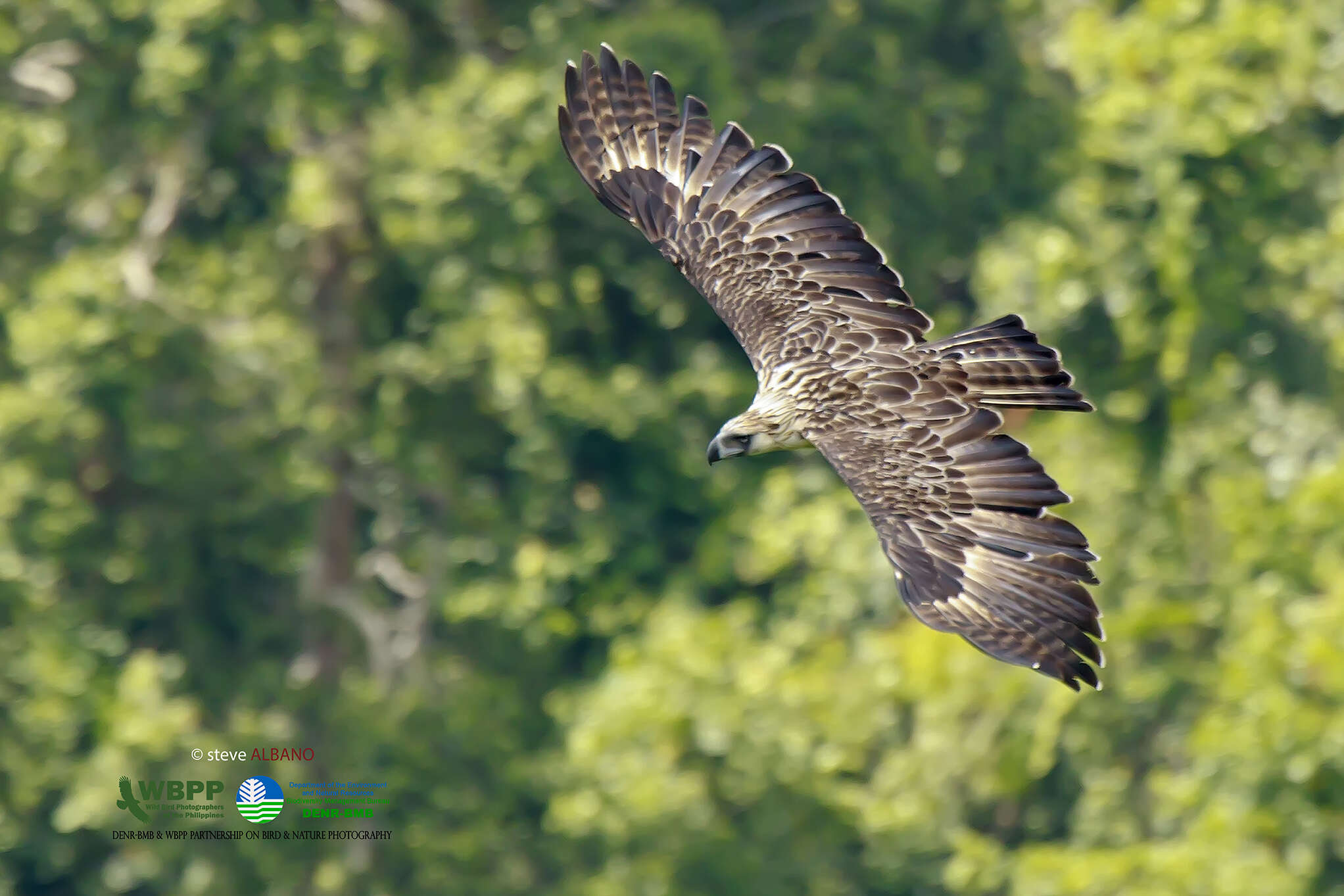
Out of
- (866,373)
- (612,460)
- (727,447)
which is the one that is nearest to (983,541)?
(866,373)

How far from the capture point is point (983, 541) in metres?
10.9

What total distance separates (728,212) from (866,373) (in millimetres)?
1626

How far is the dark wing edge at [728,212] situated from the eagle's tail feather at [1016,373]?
0.62 m

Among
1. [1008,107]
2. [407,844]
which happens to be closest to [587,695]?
[407,844]

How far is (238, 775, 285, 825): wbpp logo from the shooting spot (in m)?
20.4

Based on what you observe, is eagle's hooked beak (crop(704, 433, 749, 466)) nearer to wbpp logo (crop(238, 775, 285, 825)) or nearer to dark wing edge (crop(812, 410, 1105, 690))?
dark wing edge (crop(812, 410, 1105, 690))

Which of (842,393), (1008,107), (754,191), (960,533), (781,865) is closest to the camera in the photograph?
(960,533)

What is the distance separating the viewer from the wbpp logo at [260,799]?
20.4m

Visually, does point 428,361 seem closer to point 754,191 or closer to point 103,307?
point 103,307

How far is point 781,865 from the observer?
776 inches

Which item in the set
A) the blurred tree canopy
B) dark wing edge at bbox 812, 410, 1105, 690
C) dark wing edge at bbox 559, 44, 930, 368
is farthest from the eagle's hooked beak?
the blurred tree canopy

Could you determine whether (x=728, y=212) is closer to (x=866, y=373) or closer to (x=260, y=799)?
(x=866, y=373)

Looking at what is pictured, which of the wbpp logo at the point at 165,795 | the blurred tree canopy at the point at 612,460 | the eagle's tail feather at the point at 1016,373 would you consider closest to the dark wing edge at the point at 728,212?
the eagle's tail feather at the point at 1016,373

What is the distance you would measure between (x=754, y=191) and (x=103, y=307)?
9.20 metres
